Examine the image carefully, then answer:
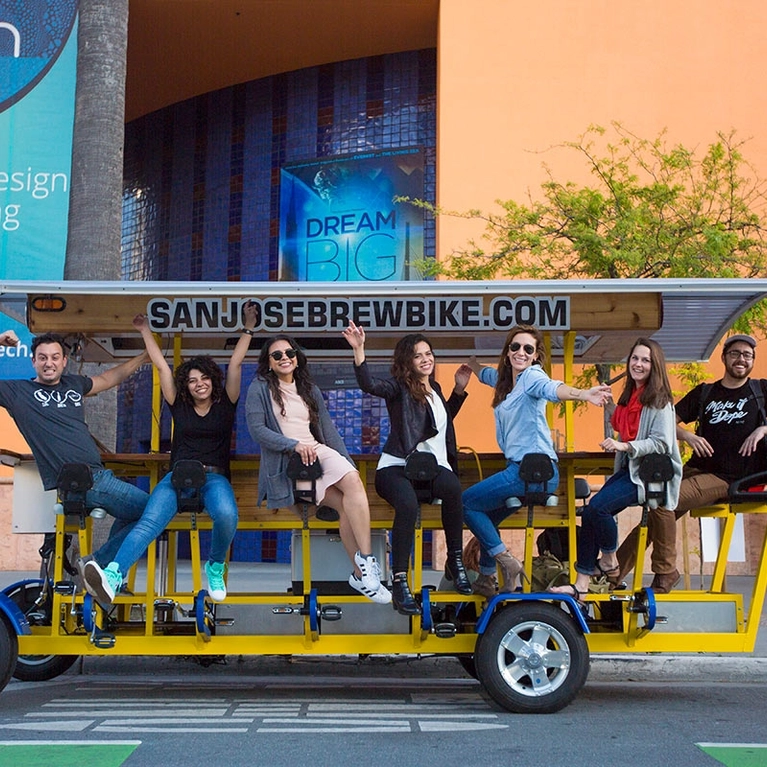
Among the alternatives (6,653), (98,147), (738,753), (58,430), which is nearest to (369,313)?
(58,430)

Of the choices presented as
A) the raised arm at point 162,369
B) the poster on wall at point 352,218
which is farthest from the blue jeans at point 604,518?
the poster on wall at point 352,218

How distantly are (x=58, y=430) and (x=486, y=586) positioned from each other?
2.73m

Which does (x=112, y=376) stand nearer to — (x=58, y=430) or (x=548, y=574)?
(x=58, y=430)

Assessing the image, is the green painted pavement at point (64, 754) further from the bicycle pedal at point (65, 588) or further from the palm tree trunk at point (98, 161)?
the palm tree trunk at point (98, 161)

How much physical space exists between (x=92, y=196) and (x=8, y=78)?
6632 mm

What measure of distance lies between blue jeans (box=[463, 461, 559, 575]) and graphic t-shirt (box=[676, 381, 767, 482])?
1.02 meters

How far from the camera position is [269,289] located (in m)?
6.57

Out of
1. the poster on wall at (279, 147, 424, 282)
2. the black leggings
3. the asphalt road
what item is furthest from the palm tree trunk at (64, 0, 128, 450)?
the poster on wall at (279, 147, 424, 282)

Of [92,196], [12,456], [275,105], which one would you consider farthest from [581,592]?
[275,105]

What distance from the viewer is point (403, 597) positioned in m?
6.06

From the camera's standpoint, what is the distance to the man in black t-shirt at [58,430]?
21.2 ft

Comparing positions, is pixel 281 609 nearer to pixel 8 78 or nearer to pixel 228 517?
pixel 228 517

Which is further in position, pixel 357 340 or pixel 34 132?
pixel 34 132

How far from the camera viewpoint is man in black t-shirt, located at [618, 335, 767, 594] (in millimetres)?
6391
